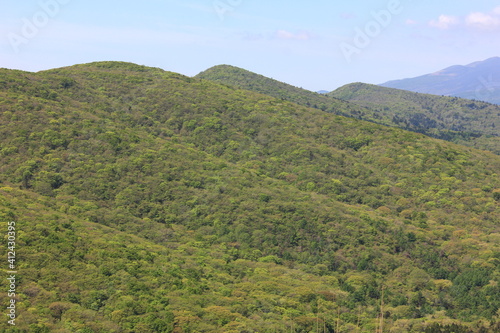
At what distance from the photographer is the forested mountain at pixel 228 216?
133 feet

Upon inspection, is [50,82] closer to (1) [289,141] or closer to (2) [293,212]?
(1) [289,141]

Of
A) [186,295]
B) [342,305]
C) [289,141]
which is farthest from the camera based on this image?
[289,141]

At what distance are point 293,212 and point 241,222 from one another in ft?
27.9

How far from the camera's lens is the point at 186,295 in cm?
4244

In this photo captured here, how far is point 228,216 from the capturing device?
2613 inches

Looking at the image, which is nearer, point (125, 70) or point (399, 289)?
point (399, 289)

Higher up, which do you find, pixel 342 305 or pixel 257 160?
pixel 257 160

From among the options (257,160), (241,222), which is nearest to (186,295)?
(241,222)

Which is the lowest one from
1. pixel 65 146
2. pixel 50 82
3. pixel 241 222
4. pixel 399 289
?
pixel 399 289

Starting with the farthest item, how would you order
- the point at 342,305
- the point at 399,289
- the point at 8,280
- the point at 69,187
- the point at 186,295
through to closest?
the point at 69,187 < the point at 399,289 < the point at 342,305 < the point at 186,295 < the point at 8,280

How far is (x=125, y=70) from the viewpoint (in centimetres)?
12506

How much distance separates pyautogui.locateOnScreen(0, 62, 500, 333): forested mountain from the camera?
4062cm

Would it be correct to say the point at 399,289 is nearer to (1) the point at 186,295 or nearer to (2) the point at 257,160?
(1) the point at 186,295

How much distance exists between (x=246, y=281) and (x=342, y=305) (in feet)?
33.7
